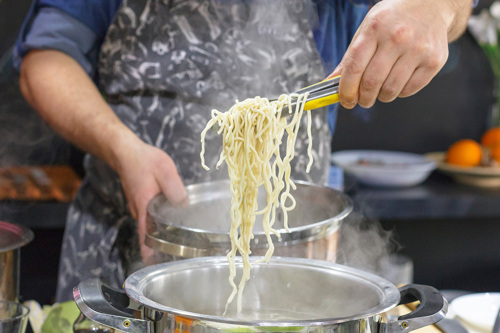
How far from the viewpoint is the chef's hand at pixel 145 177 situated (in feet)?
4.55

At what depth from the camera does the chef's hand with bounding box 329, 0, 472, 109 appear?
107 centimetres

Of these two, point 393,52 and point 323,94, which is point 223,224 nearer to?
point 323,94

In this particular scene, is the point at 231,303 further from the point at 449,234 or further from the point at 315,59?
the point at 449,234

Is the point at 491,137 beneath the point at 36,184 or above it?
above

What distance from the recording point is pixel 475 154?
3.12m

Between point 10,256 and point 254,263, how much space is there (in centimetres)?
47

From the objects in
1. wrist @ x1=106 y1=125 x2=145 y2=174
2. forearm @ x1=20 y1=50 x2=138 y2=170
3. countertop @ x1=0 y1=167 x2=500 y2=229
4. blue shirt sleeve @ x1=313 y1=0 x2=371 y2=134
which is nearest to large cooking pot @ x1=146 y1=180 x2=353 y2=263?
wrist @ x1=106 y1=125 x2=145 y2=174

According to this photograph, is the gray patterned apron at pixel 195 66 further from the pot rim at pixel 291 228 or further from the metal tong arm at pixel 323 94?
the metal tong arm at pixel 323 94

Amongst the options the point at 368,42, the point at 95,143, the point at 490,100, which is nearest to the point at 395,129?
the point at 490,100

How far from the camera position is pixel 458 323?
4.04 feet

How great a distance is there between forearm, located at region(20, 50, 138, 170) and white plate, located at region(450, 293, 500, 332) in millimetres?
894

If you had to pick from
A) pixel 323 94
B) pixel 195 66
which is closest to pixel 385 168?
pixel 195 66

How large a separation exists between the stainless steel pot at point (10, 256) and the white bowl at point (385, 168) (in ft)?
6.58

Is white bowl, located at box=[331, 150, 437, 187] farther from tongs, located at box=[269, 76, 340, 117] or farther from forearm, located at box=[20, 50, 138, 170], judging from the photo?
tongs, located at box=[269, 76, 340, 117]
